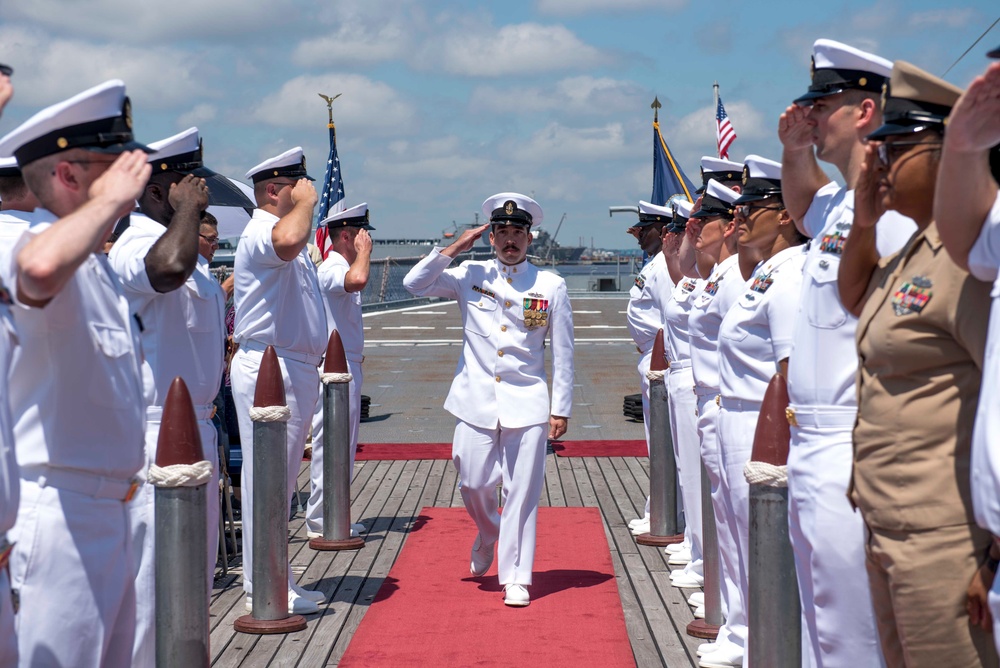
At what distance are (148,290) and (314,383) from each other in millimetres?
2141

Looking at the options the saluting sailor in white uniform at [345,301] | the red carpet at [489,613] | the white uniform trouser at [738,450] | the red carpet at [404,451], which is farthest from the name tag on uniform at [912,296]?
the red carpet at [404,451]

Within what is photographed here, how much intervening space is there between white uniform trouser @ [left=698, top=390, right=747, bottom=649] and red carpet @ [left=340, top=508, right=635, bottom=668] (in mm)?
491

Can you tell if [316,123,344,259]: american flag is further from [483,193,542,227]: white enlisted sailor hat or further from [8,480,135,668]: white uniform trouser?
[8,480,135,668]: white uniform trouser

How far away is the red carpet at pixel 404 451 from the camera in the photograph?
37.9ft

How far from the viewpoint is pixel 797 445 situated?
3.64 meters

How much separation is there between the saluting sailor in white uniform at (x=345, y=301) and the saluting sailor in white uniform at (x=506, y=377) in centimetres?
127

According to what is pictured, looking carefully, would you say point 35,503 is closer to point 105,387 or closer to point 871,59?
point 105,387

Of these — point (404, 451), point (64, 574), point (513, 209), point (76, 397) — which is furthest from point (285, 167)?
point (404, 451)

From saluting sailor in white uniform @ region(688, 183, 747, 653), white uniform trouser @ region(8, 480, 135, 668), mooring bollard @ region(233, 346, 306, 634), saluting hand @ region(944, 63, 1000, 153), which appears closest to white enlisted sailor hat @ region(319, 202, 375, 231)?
saluting sailor in white uniform @ region(688, 183, 747, 653)

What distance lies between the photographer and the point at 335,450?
773 centimetres

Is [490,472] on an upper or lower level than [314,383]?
lower

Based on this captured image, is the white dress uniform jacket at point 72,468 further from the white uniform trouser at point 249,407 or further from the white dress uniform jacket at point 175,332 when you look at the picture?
the white uniform trouser at point 249,407

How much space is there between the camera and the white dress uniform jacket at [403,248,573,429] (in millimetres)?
6777

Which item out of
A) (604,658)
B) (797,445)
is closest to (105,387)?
(797,445)
